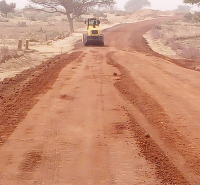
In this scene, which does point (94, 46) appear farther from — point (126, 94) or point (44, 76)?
point (126, 94)

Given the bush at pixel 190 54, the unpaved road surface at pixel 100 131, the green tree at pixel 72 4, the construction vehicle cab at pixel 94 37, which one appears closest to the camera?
the unpaved road surface at pixel 100 131

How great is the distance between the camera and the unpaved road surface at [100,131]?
589 cm

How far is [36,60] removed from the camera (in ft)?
74.3

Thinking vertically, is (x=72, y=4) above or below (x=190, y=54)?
above

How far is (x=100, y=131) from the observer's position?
26.0ft

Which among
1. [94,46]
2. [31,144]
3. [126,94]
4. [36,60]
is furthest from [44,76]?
[94,46]

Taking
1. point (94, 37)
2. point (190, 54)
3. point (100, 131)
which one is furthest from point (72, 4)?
point (100, 131)

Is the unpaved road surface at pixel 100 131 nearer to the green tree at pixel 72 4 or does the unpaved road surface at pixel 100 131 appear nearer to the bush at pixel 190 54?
the bush at pixel 190 54

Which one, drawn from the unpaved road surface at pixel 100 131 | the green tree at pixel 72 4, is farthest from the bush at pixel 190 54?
the green tree at pixel 72 4

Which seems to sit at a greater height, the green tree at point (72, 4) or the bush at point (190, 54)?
the green tree at point (72, 4)

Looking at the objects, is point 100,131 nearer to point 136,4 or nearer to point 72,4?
point 72,4

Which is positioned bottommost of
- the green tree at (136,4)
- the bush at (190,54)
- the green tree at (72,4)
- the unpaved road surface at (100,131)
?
the bush at (190,54)

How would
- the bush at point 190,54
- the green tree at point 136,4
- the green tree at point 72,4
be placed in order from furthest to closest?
the green tree at point 136,4 → the green tree at point 72,4 → the bush at point 190,54

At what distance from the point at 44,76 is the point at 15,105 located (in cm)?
549
